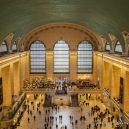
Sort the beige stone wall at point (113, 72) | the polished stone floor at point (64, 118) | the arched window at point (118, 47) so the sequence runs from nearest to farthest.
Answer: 1. the beige stone wall at point (113, 72)
2. the polished stone floor at point (64, 118)
3. the arched window at point (118, 47)

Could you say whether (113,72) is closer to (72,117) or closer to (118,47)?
(118,47)

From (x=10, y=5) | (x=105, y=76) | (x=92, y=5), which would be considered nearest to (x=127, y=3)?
(x=92, y=5)

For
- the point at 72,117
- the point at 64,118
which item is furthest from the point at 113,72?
the point at 64,118

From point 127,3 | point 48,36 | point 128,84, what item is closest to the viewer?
point 127,3

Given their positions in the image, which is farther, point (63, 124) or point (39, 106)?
point (39, 106)

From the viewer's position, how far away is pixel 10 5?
846 inches

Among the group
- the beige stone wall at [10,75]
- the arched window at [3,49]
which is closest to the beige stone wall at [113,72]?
the beige stone wall at [10,75]

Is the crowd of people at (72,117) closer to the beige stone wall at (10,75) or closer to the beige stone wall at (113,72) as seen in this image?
the beige stone wall at (113,72)

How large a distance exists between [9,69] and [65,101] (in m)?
12.6

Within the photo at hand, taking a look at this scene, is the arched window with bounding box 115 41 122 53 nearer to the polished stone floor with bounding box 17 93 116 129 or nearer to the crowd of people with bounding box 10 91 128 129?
the crowd of people with bounding box 10 91 128 129

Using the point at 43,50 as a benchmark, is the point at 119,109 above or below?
below

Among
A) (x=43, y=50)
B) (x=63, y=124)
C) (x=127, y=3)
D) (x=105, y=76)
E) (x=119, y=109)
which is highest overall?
(x=127, y=3)

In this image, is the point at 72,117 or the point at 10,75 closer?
the point at 10,75

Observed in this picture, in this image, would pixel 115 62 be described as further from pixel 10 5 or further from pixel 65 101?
pixel 10 5
